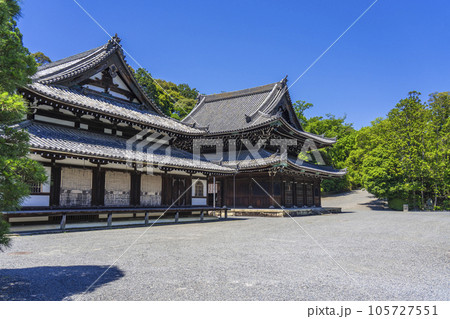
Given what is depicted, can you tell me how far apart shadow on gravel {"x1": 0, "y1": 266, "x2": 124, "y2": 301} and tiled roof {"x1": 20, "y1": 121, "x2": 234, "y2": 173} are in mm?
6557

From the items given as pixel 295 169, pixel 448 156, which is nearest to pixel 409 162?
pixel 448 156

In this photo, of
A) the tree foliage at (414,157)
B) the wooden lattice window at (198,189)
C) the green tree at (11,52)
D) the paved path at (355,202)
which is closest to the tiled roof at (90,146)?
the wooden lattice window at (198,189)

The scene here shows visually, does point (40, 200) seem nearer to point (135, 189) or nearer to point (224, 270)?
point (135, 189)

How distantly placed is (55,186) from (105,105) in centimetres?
512

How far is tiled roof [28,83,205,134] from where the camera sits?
13.3 metres

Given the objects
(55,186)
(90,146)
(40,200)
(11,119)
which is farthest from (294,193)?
(11,119)

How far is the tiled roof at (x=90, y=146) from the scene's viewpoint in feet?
38.9

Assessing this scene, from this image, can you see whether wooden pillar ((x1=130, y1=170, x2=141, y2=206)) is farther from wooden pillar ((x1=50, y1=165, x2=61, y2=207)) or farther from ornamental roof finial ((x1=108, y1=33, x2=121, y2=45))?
ornamental roof finial ((x1=108, y1=33, x2=121, y2=45))

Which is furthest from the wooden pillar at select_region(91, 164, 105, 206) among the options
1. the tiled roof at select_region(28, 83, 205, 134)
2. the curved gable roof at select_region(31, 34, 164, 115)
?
the curved gable roof at select_region(31, 34, 164, 115)

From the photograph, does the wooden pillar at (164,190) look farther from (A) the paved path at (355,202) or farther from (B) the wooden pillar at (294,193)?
(A) the paved path at (355,202)

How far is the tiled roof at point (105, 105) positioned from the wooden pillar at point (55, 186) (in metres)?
3.06

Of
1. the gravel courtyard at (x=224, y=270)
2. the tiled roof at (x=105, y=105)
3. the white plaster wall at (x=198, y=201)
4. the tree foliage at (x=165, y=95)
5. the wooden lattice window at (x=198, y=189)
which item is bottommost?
the gravel courtyard at (x=224, y=270)

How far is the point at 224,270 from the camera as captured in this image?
5684 mm

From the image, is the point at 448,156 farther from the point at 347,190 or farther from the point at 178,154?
the point at 178,154
